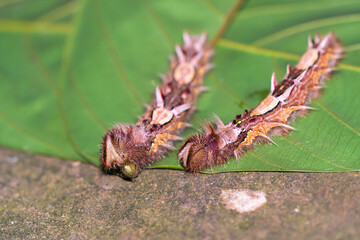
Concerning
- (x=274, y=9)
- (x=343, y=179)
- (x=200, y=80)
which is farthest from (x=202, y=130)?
(x=274, y=9)

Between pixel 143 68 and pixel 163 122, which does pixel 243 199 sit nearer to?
pixel 163 122

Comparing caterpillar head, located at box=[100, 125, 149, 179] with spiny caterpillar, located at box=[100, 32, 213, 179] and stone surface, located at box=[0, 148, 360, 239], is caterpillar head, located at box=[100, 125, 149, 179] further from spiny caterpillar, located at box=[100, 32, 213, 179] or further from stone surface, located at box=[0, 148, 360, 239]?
stone surface, located at box=[0, 148, 360, 239]

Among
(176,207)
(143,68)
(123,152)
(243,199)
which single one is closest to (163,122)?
(123,152)

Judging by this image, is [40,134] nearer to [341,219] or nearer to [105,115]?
[105,115]

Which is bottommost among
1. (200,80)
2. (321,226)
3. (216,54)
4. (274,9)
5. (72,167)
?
(72,167)

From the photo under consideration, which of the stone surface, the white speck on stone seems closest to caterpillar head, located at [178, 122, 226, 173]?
the stone surface

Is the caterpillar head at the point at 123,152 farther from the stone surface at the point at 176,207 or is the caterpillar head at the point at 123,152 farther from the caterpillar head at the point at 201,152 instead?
the caterpillar head at the point at 201,152
